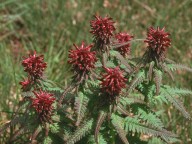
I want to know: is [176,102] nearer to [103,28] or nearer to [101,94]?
[101,94]

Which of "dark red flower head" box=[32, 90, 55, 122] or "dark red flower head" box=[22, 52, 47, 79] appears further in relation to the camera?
"dark red flower head" box=[22, 52, 47, 79]

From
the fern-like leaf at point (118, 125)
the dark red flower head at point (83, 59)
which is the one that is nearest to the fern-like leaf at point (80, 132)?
the fern-like leaf at point (118, 125)

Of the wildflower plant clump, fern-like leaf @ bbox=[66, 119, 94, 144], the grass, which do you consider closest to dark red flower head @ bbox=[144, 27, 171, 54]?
the wildflower plant clump

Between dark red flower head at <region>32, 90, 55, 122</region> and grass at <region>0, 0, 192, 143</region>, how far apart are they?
80.9 inches

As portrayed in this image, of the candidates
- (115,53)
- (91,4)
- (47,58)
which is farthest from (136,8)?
(115,53)

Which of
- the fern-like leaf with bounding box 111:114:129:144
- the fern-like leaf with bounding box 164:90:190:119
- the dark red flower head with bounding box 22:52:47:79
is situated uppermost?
the dark red flower head with bounding box 22:52:47:79

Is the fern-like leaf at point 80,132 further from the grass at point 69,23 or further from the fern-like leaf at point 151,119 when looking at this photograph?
the grass at point 69,23

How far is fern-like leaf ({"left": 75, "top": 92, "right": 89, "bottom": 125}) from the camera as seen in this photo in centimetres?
256

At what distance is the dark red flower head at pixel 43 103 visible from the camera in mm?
2590

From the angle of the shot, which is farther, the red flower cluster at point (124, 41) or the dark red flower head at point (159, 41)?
the red flower cluster at point (124, 41)

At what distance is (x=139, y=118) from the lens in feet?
9.25

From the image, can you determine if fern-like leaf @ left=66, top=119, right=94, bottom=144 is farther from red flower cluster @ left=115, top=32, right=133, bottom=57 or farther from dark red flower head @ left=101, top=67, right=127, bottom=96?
red flower cluster @ left=115, top=32, right=133, bottom=57

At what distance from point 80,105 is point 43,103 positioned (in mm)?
202

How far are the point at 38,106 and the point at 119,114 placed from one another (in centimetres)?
47
